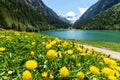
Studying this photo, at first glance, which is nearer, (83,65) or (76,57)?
(83,65)

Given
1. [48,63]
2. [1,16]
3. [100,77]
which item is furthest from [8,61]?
[1,16]

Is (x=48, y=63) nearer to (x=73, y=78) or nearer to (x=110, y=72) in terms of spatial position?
(x=73, y=78)

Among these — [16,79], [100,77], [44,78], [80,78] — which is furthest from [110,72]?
[16,79]

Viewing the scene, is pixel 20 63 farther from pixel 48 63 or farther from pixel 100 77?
pixel 100 77

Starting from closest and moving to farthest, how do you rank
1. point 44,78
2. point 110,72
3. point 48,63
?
point 44,78 → point 110,72 → point 48,63

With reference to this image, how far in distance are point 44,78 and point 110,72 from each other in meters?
1.22

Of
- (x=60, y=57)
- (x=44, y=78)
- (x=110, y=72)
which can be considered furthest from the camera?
(x=60, y=57)

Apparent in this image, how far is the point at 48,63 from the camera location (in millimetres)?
5523

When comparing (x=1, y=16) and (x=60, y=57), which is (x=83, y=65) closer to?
(x=60, y=57)

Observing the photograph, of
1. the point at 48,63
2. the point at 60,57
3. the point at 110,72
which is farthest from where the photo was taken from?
the point at 60,57

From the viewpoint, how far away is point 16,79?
15.3 ft

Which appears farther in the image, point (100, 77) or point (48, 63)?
point (48, 63)

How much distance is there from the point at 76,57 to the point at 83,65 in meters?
0.57

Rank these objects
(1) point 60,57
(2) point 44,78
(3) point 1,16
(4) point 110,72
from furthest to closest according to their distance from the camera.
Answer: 1. (3) point 1,16
2. (1) point 60,57
3. (4) point 110,72
4. (2) point 44,78
